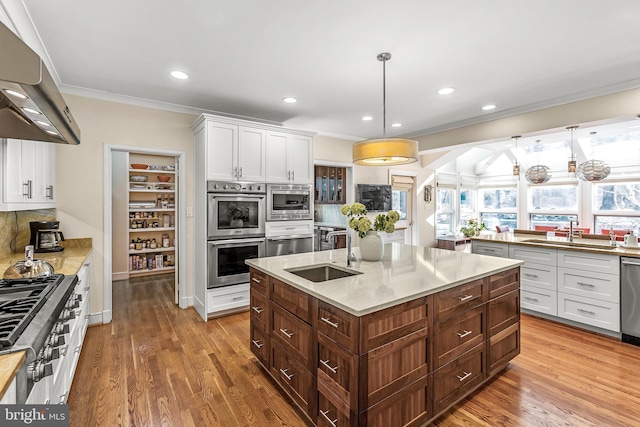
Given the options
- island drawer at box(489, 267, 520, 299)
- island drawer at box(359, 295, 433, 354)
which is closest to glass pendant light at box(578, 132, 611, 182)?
island drawer at box(489, 267, 520, 299)

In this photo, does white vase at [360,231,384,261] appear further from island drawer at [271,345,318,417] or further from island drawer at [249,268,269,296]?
island drawer at [271,345,318,417]

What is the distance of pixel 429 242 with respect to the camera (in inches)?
297

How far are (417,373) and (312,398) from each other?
2.07 feet

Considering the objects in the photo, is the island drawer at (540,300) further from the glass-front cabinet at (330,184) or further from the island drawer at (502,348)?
the glass-front cabinet at (330,184)

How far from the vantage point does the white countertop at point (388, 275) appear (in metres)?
1.61

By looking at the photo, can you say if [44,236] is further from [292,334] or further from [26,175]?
[292,334]

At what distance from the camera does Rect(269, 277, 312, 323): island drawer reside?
72.1 inches

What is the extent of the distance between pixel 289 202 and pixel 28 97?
316 cm

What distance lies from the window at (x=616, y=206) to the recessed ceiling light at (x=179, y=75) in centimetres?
849

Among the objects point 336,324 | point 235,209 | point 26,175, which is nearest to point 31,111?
point 26,175

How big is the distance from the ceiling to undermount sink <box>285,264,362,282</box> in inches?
70.4

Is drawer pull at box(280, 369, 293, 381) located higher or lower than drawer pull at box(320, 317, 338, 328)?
lower

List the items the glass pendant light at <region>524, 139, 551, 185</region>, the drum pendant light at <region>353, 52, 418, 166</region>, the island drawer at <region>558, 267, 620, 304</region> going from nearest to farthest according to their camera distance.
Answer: the drum pendant light at <region>353, 52, 418, 166</region> < the island drawer at <region>558, 267, 620, 304</region> < the glass pendant light at <region>524, 139, 551, 185</region>

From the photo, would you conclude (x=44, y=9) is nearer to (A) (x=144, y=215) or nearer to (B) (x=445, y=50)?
(B) (x=445, y=50)
